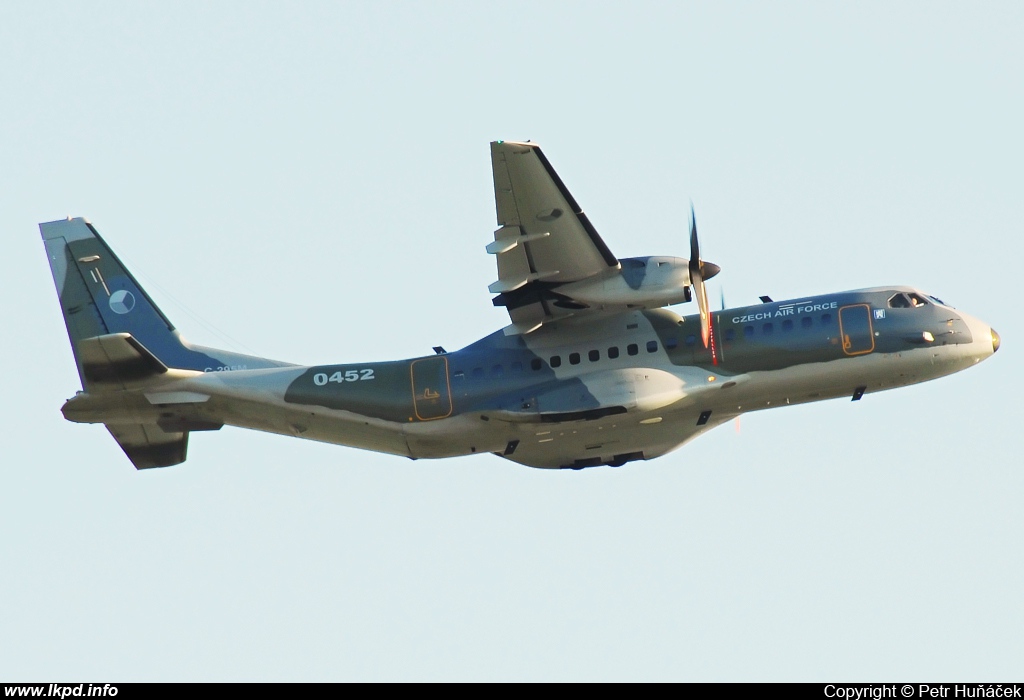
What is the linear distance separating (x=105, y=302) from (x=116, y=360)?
3.01 metres

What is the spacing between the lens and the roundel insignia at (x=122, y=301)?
27.2m

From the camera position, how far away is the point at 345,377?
25734 millimetres

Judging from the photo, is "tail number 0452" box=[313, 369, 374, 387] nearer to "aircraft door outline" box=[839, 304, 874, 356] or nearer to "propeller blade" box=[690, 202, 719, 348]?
"propeller blade" box=[690, 202, 719, 348]

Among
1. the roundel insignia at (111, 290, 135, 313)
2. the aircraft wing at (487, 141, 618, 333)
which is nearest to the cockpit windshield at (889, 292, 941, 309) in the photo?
the aircraft wing at (487, 141, 618, 333)

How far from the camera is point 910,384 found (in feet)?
83.0

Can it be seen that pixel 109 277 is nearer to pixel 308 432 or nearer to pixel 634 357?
pixel 308 432

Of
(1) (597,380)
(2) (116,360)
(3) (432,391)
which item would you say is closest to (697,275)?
(1) (597,380)

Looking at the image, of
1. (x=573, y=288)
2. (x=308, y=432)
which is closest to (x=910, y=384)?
(x=573, y=288)

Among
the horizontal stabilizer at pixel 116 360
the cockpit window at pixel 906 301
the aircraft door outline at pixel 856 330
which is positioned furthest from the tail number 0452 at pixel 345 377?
the cockpit window at pixel 906 301

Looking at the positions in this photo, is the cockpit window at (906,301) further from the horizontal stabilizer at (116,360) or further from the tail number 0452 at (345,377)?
the horizontal stabilizer at (116,360)

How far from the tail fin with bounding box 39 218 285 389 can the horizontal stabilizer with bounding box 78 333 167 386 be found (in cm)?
176

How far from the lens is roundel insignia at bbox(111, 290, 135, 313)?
27.2 meters
